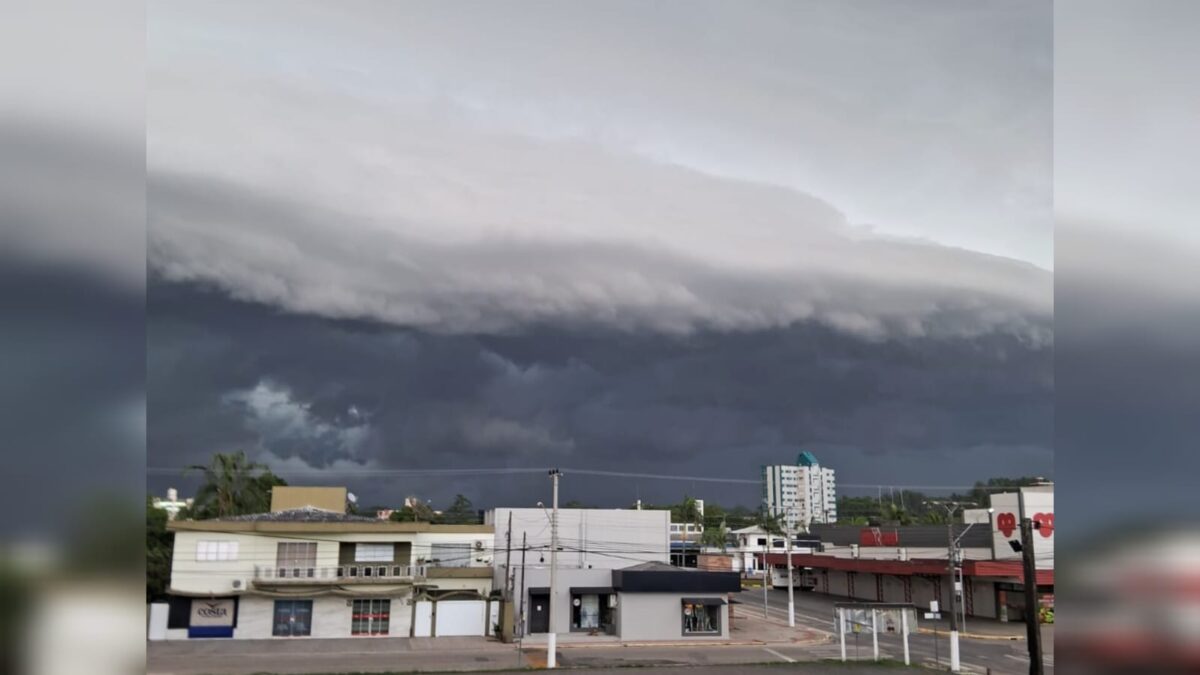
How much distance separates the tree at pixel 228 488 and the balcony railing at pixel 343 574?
1.10 m

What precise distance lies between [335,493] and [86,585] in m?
15.7

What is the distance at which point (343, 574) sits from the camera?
13859mm

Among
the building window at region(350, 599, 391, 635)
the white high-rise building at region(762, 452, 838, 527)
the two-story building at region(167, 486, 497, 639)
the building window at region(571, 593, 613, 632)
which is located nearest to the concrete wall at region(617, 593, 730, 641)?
the building window at region(571, 593, 613, 632)

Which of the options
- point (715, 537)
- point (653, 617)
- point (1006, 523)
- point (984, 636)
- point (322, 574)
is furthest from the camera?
point (715, 537)

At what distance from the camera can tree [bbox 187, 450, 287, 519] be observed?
10242 millimetres

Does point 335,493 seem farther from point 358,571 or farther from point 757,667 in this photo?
point 757,667

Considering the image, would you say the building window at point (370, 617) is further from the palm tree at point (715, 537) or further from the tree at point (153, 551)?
Result: the palm tree at point (715, 537)

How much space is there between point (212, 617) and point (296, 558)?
1460 mm

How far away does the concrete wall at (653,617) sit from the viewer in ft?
49.6

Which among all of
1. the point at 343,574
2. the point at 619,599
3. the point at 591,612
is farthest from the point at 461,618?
the point at 619,599

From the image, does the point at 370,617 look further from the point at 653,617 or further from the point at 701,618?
the point at 701,618

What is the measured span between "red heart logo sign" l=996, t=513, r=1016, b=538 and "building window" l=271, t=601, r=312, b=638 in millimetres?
13217

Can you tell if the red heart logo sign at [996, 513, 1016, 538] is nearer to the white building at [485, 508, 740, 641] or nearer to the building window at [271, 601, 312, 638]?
the white building at [485, 508, 740, 641]

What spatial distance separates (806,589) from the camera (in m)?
21.6
